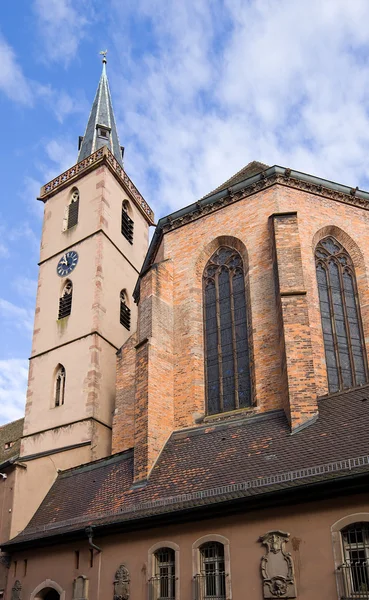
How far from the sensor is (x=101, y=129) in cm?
3206

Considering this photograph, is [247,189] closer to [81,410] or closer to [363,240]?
[363,240]

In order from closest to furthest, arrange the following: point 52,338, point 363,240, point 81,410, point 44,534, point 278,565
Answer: point 278,565 < point 44,534 < point 363,240 < point 81,410 < point 52,338

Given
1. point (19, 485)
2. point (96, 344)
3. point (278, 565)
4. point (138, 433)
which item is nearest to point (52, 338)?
point (96, 344)

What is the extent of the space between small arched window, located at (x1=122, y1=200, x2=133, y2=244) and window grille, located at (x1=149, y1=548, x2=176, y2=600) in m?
16.7

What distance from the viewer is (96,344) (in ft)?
73.7

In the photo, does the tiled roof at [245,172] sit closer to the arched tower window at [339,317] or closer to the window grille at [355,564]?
the arched tower window at [339,317]

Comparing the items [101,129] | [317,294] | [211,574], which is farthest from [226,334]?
[101,129]

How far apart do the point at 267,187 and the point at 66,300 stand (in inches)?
418

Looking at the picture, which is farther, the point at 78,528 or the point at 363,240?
the point at 363,240

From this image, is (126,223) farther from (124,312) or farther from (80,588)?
(80,588)

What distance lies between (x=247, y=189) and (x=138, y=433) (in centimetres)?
723

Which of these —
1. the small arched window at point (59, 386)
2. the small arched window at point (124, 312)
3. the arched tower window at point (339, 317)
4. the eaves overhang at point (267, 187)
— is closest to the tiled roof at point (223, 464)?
the arched tower window at point (339, 317)

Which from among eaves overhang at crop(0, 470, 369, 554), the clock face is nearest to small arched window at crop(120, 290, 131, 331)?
the clock face

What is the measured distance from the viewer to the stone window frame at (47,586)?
46.5ft
